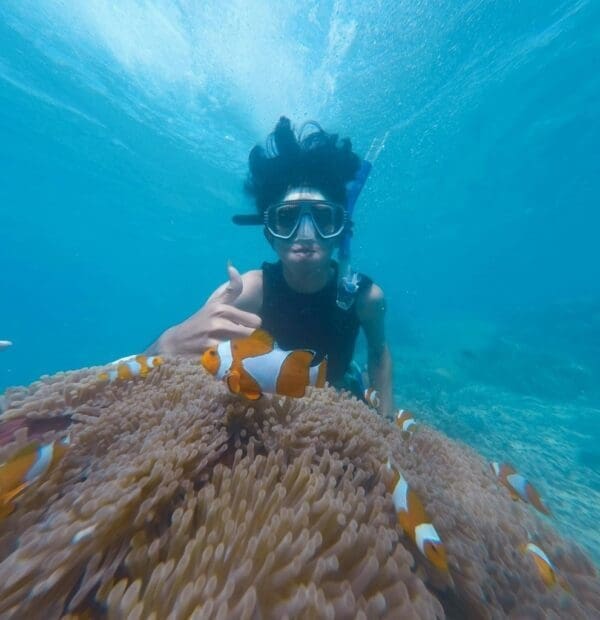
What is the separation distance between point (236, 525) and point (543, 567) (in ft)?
4.83

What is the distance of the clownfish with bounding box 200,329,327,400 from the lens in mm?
1478

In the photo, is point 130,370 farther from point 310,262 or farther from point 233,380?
point 310,262

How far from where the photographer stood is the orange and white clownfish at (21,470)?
1.17 m

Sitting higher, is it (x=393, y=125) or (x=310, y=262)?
(x=393, y=125)

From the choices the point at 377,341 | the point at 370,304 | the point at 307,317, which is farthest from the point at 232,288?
the point at 377,341

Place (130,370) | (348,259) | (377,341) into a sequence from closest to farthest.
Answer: (130,370)
(348,259)
(377,341)

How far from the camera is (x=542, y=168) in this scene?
3072 cm

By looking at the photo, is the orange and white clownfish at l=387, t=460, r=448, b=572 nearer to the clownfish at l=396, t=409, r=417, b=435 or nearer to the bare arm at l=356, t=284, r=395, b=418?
the clownfish at l=396, t=409, r=417, b=435

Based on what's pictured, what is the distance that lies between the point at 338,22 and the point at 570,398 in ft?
54.2

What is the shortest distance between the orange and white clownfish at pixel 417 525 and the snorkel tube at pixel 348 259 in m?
3.21

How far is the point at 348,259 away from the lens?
511 cm

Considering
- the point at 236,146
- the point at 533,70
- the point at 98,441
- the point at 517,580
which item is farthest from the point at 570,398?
the point at 236,146

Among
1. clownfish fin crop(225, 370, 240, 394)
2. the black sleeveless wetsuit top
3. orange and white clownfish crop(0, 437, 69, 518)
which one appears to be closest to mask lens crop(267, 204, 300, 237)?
the black sleeveless wetsuit top

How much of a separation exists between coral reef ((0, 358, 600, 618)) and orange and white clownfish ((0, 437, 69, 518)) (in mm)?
64
